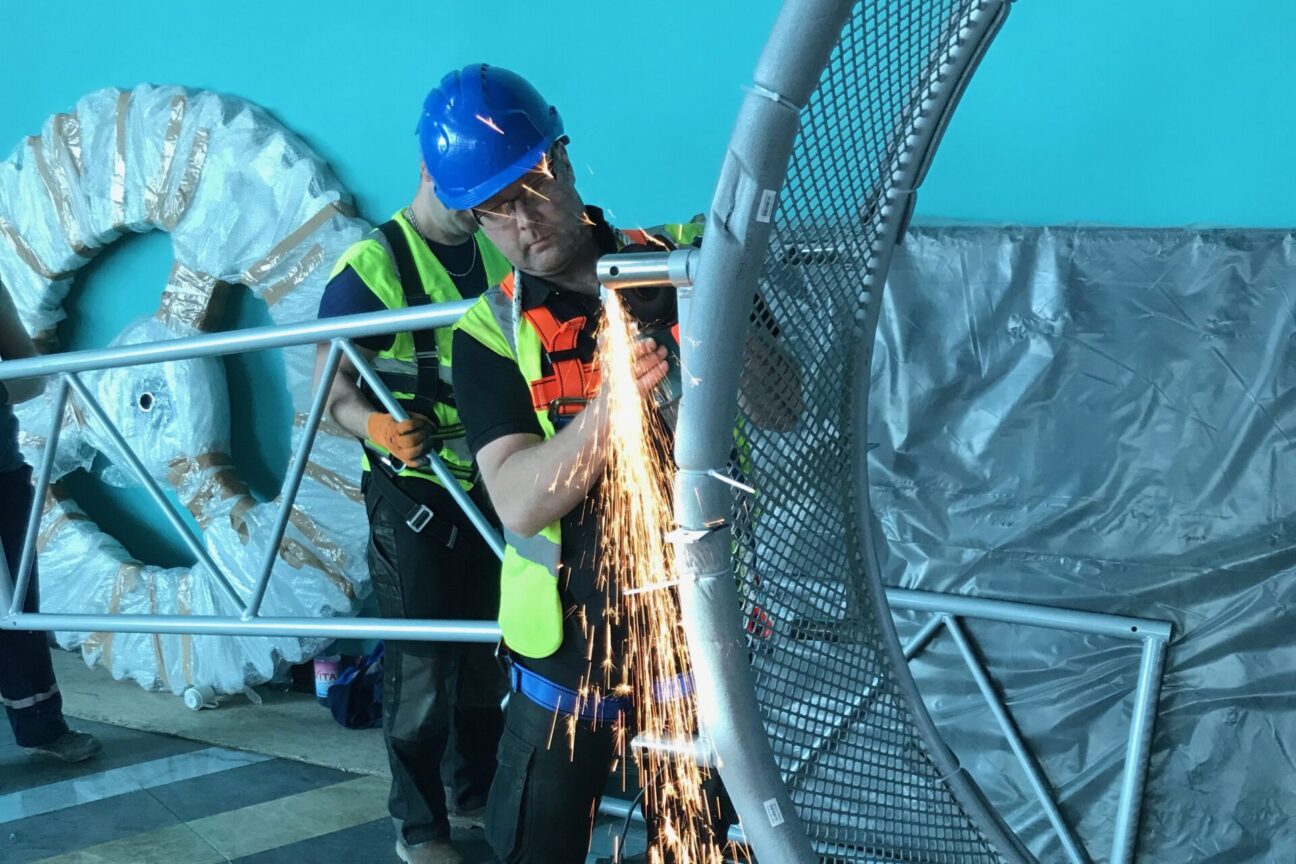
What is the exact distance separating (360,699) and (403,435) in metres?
1.91

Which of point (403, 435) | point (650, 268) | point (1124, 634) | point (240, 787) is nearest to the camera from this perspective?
point (650, 268)

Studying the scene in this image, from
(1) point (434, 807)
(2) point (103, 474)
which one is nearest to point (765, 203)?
(1) point (434, 807)

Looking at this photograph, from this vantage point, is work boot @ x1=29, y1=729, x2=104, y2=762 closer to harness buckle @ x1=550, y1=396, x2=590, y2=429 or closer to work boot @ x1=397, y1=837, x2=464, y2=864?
work boot @ x1=397, y1=837, x2=464, y2=864

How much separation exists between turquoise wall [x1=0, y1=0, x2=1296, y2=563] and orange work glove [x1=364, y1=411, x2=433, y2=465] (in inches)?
46.3

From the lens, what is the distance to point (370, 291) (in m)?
3.15

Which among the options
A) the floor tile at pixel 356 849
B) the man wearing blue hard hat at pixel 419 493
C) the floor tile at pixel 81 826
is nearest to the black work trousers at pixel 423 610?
the man wearing blue hard hat at pixel 419 493

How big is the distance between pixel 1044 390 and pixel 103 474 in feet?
14.4

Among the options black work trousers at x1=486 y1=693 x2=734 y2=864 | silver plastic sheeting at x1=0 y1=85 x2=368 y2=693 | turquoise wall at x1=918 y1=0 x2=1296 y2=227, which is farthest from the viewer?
silver plastic sheeting at x1=0 y1=85 x2=368 y2=693

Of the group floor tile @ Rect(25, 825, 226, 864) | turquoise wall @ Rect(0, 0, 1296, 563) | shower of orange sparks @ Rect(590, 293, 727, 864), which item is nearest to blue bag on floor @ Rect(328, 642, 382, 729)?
floor tile @ Rect(25, 825, 226, 864)

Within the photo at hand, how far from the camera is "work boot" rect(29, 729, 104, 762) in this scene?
426cm

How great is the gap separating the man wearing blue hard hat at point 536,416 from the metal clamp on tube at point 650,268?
2.12 feet

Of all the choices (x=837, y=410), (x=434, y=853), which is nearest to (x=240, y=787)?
(x=434, y=853)

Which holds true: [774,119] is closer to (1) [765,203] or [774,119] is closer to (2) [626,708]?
(1) [765,203]

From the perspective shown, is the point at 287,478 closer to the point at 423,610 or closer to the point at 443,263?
the point at 423,610
